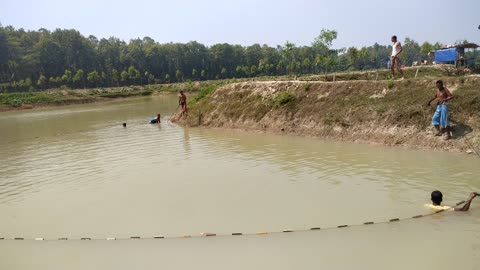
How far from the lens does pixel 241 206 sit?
29.1 feet

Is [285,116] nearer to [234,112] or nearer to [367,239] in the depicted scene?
[234,112]

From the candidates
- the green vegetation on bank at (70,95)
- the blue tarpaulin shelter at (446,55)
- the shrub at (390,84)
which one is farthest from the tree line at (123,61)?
the shrub at (390,84)

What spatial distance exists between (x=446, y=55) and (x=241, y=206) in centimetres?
2915

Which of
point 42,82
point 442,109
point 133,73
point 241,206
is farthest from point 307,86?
point 133,73

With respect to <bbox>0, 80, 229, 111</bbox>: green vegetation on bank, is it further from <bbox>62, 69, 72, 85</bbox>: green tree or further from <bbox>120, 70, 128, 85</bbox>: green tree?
<bbox>62, 69, 72, 85</bbox>: green tree

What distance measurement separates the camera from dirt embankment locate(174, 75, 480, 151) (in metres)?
13.1

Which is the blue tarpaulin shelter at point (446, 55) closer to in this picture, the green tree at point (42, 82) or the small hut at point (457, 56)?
the small hut at point (457, 56)

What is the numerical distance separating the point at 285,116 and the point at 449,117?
7316mm

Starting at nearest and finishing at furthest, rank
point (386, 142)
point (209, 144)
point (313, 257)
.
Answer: point (313, 257), point (386, 142), point (209, 144)

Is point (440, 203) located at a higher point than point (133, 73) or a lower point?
lower

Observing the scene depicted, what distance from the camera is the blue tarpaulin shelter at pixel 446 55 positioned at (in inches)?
1222

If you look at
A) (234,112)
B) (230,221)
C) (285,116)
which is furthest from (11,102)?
(230,221)

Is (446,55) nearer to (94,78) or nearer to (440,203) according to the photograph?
(440,203)

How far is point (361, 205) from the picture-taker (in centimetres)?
846
